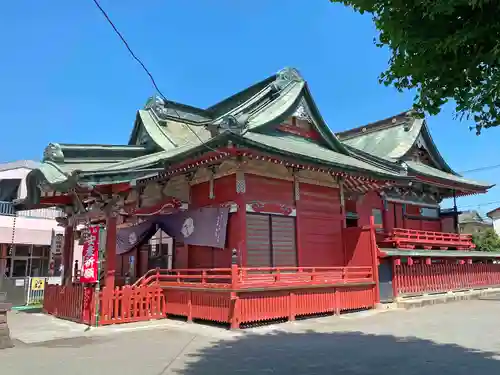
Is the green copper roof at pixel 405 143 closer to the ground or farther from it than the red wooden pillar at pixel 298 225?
farther from it

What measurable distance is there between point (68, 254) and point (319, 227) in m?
9.83

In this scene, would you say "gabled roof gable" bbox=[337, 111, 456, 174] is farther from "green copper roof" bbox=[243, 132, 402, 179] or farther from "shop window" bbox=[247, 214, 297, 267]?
"shop window" bbox=[247, 214, 297, 267]

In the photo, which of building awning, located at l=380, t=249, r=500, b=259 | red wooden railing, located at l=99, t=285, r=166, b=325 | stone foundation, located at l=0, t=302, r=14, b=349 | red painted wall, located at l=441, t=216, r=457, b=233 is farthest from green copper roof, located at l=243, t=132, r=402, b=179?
red painted wall, located at l=441, t=216, r=457, b=233

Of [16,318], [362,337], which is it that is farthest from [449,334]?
[16,318]

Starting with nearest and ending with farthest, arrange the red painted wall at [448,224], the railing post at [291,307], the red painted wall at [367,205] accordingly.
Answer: the railing post at [291,307], the red painted wall at [367,205], the red painted wall at [448,224]

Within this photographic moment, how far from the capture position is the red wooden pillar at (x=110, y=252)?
13.3 metres

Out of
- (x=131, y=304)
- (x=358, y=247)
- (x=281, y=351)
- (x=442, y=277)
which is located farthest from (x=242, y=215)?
(x=442, y=277)

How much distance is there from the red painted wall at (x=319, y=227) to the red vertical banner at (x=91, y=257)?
697cm

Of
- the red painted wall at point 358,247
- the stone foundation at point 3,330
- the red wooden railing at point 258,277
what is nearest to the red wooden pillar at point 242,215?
the red wooden railing at point 258,277

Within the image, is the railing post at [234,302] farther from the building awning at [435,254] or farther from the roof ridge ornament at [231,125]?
the building awning at [435,254]

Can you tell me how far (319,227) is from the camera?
16.8m

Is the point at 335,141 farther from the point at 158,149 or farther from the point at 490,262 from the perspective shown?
the point at 490,262

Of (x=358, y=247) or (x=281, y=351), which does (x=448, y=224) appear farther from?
(x=281, y=351)

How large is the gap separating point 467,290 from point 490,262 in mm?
4547
